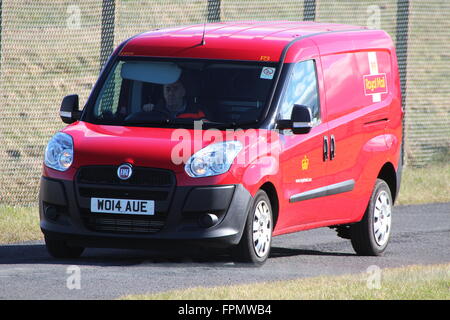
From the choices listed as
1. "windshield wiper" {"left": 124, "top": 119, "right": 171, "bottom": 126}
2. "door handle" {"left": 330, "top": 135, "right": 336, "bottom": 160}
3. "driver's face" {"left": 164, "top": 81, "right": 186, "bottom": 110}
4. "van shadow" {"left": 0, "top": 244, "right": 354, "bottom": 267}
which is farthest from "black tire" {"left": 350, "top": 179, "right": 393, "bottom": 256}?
"windshield wiper" {"left": 124, "top": 119, "right": 171, "bottom": 126}

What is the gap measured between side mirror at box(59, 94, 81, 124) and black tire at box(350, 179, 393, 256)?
291cm

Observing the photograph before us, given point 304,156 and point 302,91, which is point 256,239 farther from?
point 302,91

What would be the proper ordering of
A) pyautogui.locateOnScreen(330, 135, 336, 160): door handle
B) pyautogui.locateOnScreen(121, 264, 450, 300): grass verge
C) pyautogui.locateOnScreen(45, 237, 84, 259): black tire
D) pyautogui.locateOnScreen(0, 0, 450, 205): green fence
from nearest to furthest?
pyautogui.locateOnScreen(121, 264, 450, 300): grass verge < pyautogui.locateOnScreen(45, 237, 84, 259): black tire < pyautogui.locateOnScreen(330, 135, 336, 160): door handle < pyautogui.locateOnScreen(0, 0, 450, 205): green fence

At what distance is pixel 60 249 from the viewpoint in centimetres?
1060

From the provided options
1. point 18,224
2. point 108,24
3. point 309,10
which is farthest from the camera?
point 309,10

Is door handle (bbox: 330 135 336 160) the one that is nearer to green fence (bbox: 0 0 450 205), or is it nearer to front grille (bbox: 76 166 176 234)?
front grille (bbox: 76 166 176 234)

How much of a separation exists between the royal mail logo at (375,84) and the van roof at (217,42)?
0.79 metres

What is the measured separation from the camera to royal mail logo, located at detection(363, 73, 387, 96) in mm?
12047

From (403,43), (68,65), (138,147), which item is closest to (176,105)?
(138,147)

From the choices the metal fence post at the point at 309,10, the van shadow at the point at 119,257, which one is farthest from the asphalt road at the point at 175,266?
the metal fence post at the point at 309,10

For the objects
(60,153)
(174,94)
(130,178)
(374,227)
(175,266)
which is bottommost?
(374,227)

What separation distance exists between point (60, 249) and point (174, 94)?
5.37ft

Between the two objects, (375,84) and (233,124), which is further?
(375,84)

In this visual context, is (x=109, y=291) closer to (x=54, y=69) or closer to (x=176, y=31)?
(x=176, y=31)
